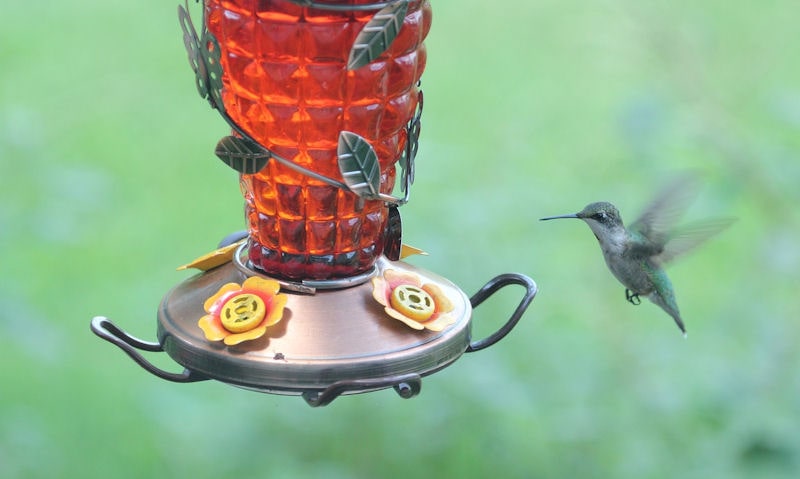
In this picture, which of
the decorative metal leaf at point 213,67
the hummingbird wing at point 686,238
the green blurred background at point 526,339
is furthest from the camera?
the green blurred background at point 526,339

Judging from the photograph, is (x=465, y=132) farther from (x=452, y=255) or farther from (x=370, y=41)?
(x=370, y=41)

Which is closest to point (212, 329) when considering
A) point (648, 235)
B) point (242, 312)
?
point (242, 312)

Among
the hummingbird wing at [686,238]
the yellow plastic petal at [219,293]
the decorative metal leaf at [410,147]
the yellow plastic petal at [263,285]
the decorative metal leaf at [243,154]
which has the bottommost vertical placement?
the hummingbird wing at [686,238]

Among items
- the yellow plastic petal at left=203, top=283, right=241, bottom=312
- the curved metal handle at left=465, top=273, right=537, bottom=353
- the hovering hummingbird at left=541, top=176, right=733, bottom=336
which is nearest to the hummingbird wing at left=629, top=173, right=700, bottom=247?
the hovering hummingbird at left=541, top=176, right=733, bottom=336

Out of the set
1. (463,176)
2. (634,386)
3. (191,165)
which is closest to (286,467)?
(634,386)

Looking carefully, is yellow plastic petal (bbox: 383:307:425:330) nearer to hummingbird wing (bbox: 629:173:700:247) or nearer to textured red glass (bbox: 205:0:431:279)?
textured red glass (bbox: 205:0:431:279)

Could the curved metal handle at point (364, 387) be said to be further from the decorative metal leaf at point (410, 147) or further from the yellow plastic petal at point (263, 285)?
the decorative metal leaf at point (410, 147)

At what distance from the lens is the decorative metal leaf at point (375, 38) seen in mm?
1994

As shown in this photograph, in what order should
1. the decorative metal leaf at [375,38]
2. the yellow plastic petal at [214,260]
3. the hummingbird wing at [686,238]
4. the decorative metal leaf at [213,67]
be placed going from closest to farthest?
the decorative metal leaf at [375,38], the decorative metal leaf at [213,67], the yellow plastic petal at [214,260], the hummingbird wing at [686,238]

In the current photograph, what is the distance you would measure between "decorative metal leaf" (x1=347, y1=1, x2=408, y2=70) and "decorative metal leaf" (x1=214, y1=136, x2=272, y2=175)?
10.7 inches

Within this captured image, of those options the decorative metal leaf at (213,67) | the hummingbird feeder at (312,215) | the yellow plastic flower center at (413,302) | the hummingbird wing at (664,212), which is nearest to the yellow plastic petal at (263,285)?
the hummingbird feeder at (312,215)

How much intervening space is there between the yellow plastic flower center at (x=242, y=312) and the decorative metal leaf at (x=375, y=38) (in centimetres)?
45

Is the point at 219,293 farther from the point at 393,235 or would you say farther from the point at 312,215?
the point at 393,235

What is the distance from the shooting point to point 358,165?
2.13m
